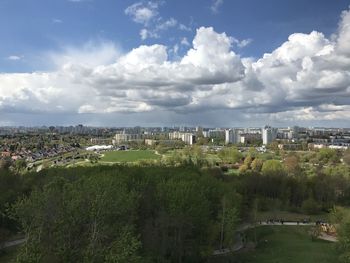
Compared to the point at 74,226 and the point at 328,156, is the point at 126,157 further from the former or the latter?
the point at 74,226

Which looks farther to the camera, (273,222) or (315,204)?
(315,204)

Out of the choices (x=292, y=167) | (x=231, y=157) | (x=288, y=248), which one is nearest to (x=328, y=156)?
(x=231, y=157)

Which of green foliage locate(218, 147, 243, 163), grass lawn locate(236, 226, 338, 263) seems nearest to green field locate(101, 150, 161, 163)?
green foliage locate(218, 147, 243, 163)

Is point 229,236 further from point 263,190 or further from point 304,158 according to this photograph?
point 304,158

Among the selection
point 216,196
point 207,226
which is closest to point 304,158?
point 216,196

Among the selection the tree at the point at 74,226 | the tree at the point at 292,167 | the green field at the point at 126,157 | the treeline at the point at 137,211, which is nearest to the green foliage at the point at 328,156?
the tree at the point at 292,167

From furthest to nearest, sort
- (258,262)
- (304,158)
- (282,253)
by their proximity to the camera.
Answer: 1. (304,158)
2. (282,253)
3. (258,262)

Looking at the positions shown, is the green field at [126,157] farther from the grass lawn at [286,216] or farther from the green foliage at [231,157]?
the grass lawn at [286,216]
